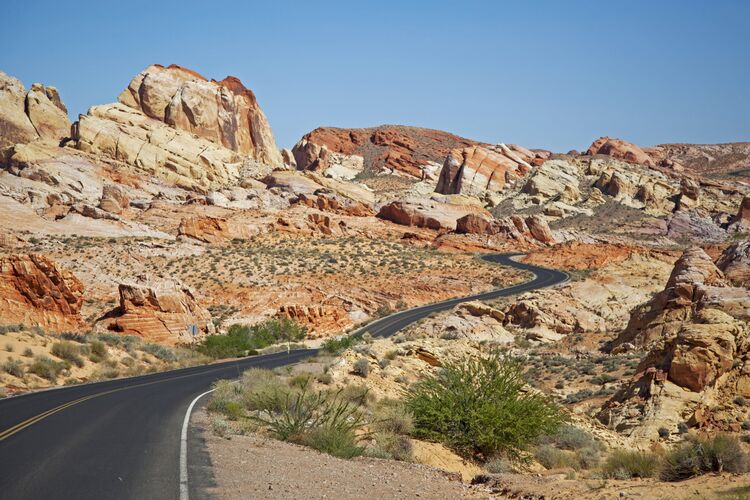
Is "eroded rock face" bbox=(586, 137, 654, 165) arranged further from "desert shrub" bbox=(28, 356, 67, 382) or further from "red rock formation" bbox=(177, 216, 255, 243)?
"desert shrub" bbox=(28, 356, 67, 382)

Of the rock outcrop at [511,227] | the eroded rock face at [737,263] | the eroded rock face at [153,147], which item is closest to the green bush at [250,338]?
the eroded rock face at [737,263]

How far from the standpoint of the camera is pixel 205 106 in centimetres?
11162

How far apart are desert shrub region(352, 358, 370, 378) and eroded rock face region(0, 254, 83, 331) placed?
21.5 metres

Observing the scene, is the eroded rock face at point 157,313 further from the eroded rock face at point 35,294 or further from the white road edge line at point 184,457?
the white road edge line at point 184,457

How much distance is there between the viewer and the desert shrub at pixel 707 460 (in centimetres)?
1057

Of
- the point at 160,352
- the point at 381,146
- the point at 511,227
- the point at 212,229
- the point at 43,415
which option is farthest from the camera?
the point at 381,146

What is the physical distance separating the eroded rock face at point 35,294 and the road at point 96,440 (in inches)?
581

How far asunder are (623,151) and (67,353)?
153 m

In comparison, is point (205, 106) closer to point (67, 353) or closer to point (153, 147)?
point (153, 147)

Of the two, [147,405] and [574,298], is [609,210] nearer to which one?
[574,298]

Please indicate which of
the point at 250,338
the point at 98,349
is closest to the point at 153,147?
the point at 250,338

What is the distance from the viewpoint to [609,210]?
349ft

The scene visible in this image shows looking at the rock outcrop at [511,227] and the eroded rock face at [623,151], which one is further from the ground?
the eroded rock face at [623,151]

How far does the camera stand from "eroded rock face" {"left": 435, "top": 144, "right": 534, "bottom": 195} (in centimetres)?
12550
